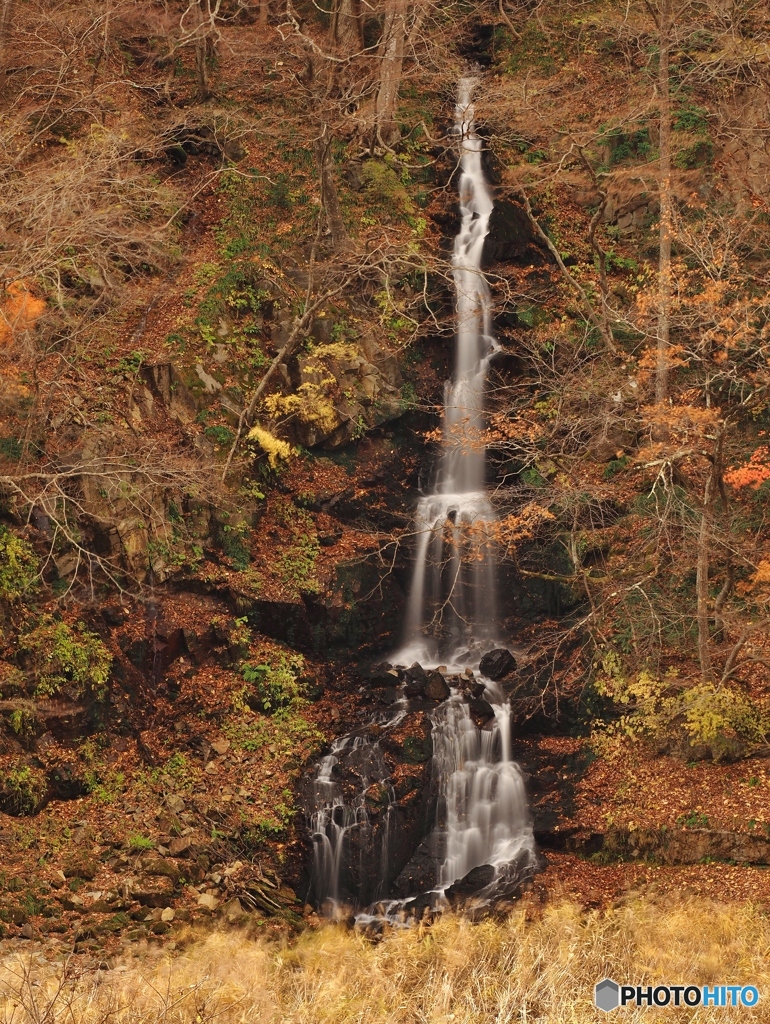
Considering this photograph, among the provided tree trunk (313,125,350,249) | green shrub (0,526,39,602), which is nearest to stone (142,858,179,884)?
green shrub (0,526,39,602)

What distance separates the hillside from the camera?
10.9 m

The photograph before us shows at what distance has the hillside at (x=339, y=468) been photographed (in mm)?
10852

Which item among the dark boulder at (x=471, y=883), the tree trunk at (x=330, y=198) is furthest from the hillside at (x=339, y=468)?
the dark boulder at (x=471, y=883)

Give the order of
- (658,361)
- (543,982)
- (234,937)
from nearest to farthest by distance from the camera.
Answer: (543,982) → (234,937) → (658,361)

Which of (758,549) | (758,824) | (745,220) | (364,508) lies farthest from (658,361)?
(758,824)

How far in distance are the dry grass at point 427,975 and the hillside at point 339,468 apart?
1.32m

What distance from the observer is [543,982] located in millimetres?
6914

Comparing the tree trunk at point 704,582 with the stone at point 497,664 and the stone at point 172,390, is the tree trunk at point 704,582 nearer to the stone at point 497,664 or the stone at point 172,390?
the stone at point 497,664

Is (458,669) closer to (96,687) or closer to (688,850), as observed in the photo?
(688,850)

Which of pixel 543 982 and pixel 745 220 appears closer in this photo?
pixel 543 982

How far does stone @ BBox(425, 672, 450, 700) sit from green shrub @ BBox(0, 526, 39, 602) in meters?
5.52

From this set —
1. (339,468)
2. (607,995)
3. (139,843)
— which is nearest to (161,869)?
(139,843)

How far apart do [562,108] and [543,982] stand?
18013 millimetres

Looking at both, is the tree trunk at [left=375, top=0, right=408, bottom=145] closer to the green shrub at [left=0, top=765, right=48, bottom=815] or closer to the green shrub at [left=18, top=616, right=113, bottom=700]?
the green shrub at [left=18, top=616, right=113, bottom=700]
